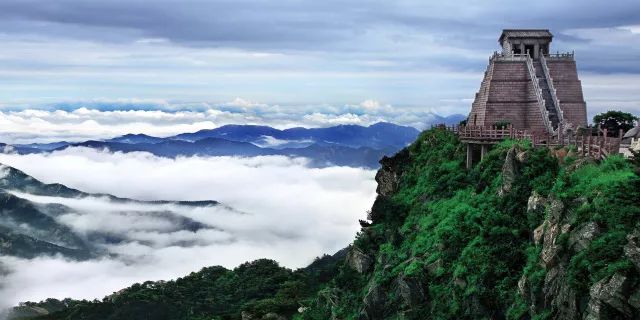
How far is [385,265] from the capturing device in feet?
194

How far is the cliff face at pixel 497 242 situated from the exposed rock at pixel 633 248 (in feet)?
0.15

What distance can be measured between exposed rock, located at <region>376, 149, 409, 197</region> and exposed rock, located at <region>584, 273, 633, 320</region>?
39.8m

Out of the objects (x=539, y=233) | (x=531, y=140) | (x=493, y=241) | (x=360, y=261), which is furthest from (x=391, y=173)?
(x=539, y=233)

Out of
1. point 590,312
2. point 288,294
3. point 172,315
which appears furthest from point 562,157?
point 172,315

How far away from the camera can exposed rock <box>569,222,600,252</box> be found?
36.9 meters

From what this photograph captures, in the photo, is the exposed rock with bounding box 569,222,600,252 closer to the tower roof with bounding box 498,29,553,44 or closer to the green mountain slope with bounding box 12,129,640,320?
the green mountain slope with bounding box 12,129,640,320

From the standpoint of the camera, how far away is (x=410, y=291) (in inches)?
2055

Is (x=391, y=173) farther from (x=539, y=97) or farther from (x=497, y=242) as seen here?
(x=497, y=242)

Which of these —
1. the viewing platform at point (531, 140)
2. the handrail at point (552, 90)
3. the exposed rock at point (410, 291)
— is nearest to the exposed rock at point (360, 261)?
the viewing platform at point (531, 140)

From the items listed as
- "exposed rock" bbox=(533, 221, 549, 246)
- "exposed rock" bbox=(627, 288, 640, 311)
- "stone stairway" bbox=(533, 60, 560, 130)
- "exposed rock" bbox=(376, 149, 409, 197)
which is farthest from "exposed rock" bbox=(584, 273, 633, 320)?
"exposed rock" bbox=(376, 149, 409, 197)

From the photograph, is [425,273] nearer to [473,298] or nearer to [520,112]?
[473,298]

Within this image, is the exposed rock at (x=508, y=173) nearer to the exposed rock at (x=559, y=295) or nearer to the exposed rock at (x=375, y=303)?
the exposed rock at (x=375, y=303)

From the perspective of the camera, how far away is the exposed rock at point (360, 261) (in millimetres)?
65625

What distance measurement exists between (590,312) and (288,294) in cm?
6486
